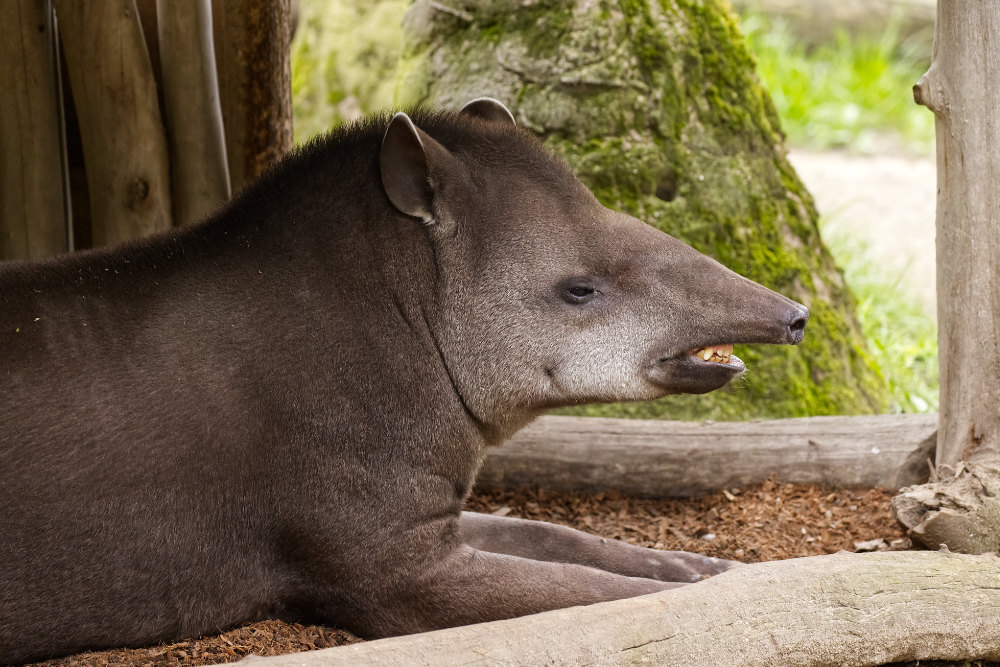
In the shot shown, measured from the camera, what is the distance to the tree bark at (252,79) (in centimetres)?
533

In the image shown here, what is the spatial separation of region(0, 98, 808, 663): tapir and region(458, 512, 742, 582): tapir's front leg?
430 mm

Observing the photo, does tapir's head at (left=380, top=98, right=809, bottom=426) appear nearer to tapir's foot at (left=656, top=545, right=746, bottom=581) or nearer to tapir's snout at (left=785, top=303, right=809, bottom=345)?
tapir's snout at (left=785, top=303, right=809, bottom=345)

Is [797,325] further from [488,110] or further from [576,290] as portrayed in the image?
[488,110]

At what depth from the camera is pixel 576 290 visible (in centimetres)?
400

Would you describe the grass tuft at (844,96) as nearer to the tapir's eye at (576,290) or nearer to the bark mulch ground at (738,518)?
the bark mulch ground at (738,518)

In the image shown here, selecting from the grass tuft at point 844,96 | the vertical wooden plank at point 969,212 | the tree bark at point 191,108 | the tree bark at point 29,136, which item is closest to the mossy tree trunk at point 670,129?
the tree bark at point 191,108

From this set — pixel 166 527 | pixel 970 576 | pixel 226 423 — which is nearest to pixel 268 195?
pixel 226 423

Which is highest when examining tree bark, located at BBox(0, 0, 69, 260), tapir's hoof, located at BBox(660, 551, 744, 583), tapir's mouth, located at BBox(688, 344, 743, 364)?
tree bark, located at BBox(0, 0, 69, 260)

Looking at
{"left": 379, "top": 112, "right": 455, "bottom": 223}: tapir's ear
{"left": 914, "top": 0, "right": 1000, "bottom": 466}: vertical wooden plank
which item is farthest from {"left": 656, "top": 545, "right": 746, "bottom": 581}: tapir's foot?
{"left": 379, "top": 112, "right": 455, "bottom": 223}: tapir's ear

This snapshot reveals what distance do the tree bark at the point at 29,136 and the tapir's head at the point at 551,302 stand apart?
2127 mm

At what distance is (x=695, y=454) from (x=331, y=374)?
2.31 meters

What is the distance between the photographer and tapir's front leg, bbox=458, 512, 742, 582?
4473 millimetres

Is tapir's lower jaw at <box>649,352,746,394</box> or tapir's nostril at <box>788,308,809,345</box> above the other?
tapir's nostril at <box>788,308,809,345</box>

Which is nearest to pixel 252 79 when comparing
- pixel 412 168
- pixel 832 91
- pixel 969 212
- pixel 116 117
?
pixel 116 117
